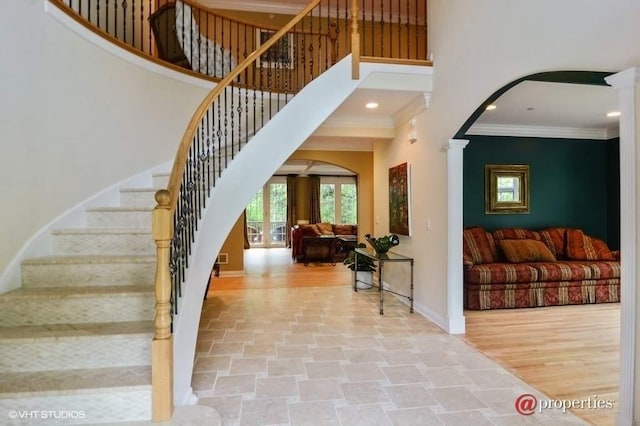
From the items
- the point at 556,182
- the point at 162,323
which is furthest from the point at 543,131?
the point at 162,323

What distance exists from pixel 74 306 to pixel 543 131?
20.9ft

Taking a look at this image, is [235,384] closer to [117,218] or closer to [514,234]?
[117,218]

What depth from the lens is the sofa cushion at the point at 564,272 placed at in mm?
4359

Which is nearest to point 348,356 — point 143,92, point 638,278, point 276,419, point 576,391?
point 276,419

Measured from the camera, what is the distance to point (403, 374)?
8.32ft

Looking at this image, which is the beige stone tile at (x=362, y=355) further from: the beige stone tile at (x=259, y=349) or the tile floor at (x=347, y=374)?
the beige stone tile at (x=259, y=349)

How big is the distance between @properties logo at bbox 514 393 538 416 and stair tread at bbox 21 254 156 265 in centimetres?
261

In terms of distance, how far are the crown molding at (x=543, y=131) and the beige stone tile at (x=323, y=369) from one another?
13.9 feet

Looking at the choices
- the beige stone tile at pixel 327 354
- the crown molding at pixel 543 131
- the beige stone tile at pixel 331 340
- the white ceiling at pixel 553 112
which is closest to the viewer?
the beige stone tile at pixel 327 354

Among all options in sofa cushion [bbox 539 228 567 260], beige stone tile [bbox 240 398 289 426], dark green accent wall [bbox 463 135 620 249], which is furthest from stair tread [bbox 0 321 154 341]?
sofa cushion [bbox 539 228 567 260]

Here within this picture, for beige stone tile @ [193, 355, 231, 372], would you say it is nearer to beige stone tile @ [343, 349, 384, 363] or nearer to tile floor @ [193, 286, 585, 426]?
tile floor @ [193, 286, 585, 426]

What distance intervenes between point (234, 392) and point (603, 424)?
7.51 feet

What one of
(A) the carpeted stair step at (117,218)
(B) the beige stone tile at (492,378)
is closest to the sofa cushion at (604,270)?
(B) the beige stone tile at (492,378)

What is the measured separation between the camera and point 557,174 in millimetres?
5469
